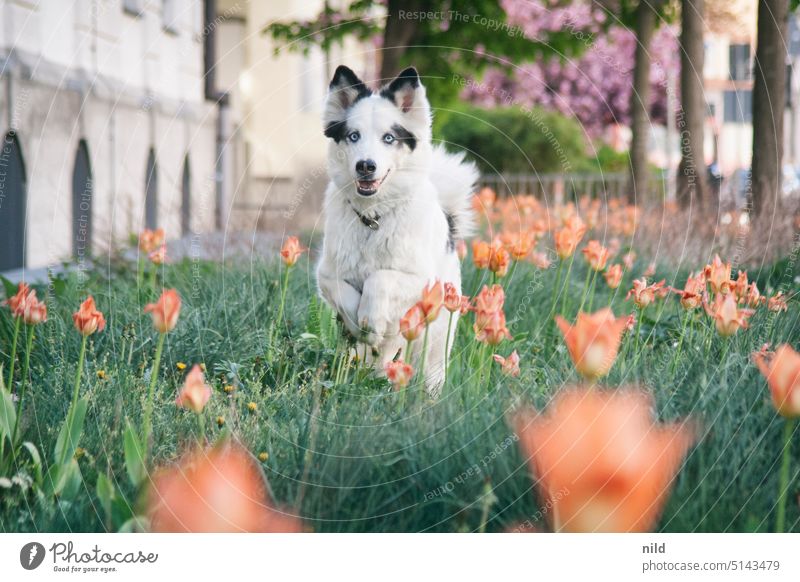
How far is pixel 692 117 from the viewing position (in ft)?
27.6

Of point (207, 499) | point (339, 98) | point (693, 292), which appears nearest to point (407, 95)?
point (339, 98)

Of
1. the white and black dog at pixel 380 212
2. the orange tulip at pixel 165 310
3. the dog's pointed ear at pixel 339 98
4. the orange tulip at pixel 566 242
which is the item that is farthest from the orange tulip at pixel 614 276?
the orange tulip at pixel 165 310

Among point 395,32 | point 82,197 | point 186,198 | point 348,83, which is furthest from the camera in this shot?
point 186,198

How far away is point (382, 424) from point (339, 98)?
5.93ft

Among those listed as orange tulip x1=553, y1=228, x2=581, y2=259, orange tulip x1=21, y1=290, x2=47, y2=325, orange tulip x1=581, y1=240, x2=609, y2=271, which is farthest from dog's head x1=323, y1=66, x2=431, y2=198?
orange tulip x1=21, y1=290, x2=47, y2=325

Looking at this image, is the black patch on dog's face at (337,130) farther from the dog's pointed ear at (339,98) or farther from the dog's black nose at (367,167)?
the dog's black nose at (367,167)

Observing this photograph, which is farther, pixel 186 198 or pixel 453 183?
pixel 186 198

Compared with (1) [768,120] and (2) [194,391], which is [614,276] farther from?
(2) [194,391]

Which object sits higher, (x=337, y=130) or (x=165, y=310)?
(x=337, y=130)

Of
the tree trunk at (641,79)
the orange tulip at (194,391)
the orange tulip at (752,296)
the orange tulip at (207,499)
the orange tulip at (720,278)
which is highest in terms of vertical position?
the tree trunk at (641,79)

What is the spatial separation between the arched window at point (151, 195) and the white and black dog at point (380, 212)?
152 inches

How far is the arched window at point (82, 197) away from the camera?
267 inches
